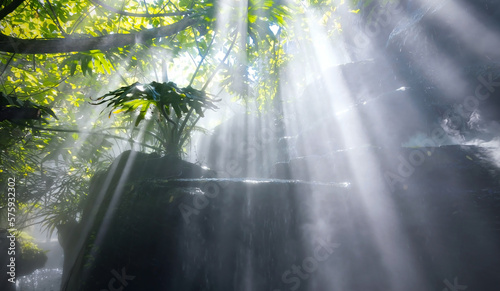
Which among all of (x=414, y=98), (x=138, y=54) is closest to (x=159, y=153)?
(x=138, y=54)

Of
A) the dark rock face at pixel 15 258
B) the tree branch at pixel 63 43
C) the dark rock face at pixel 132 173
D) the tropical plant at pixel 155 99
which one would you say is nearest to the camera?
the tree branch at pixel 63 43

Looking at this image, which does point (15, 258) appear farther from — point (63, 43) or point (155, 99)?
point (155, 99)

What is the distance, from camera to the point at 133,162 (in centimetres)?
433

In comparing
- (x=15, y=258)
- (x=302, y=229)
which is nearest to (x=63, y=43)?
(x=302, y=229)

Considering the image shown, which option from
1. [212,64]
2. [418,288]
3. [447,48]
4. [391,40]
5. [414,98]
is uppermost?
[391,40]

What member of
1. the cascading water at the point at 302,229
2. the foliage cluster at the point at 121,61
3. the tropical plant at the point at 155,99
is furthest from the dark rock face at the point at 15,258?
the tropical plant at the point at 155,99

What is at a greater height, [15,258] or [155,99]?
[155,99]

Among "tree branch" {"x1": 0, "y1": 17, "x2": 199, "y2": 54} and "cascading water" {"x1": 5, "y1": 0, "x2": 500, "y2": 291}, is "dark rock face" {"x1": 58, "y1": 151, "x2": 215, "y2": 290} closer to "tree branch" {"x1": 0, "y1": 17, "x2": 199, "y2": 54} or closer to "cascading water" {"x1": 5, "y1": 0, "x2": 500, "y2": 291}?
"cascading water" {"x1": 5, "y1": 0, "x2": 500, "y2": 291}

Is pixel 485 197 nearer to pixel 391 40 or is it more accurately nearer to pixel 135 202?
pixel 135 202

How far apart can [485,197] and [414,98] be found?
278 inches

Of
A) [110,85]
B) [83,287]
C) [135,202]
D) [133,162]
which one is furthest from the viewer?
[110,85]

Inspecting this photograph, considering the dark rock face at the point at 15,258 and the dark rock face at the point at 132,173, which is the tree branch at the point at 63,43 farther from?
the dark rock face at the point at 15,258

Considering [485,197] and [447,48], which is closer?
[485,197]

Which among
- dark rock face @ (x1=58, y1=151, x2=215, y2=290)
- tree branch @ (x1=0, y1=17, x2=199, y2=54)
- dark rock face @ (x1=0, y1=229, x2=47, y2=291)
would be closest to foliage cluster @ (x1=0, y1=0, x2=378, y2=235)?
tree branch @ (x1=0, y1=17, x2=199, y2=54)
